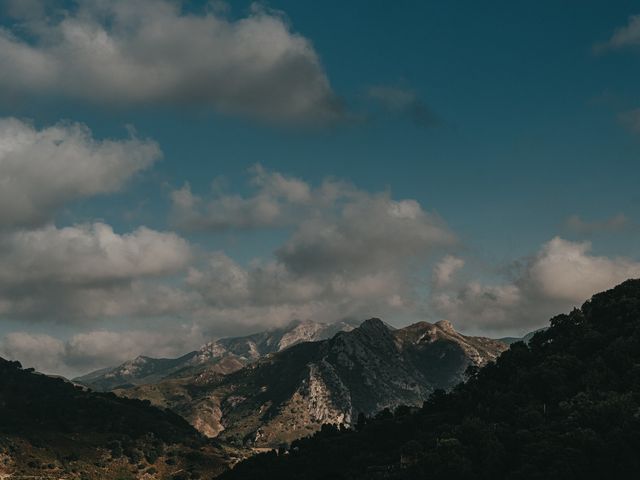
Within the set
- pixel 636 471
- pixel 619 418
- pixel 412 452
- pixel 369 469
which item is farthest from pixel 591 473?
pixel 369 469

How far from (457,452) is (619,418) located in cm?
4542

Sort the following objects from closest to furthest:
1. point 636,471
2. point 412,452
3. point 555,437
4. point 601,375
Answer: point 636,471, point 555,437, point 412,452, point 601,375

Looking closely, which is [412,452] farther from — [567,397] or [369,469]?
[567,397]

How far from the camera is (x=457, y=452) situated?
169375 millimetres

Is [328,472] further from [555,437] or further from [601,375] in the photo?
[601,375]

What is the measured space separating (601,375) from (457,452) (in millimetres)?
64453

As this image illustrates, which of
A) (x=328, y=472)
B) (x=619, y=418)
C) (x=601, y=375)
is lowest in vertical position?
(x=328, y=472)

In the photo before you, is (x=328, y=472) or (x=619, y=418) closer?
(x=619, y=418)

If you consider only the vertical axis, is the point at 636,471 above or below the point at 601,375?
below

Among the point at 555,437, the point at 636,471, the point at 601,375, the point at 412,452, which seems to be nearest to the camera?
the point at 636,471

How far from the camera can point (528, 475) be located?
493ft

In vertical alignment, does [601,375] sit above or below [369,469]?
above

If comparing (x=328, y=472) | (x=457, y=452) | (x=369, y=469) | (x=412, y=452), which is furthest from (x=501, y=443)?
(x=328, y=472)

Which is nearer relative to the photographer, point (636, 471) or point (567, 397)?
point (636, 471)
